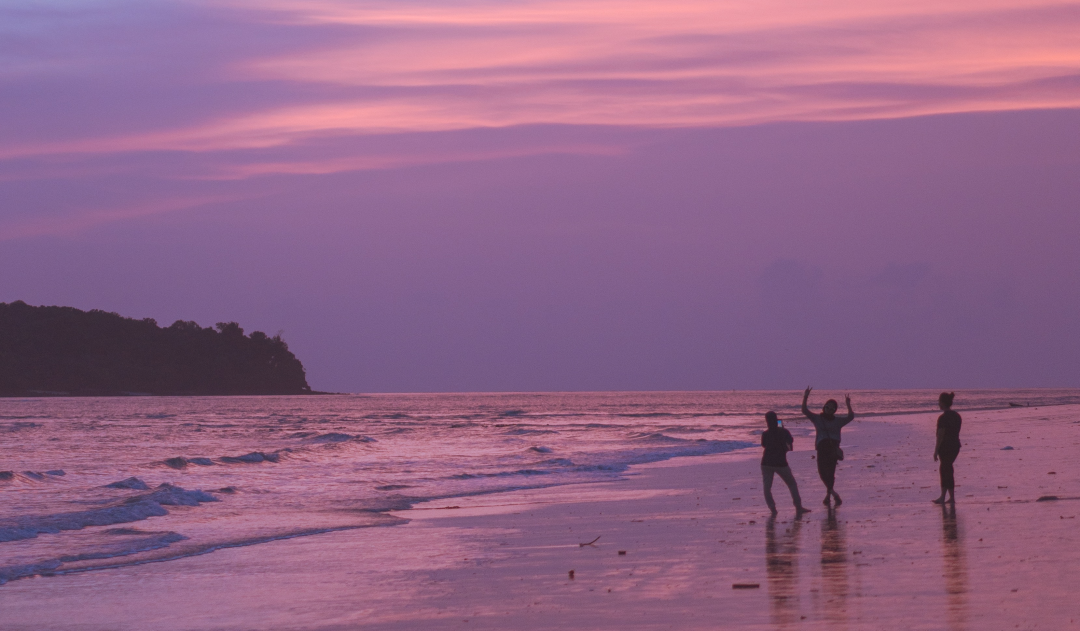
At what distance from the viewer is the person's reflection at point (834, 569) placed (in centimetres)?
811

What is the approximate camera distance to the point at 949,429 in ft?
49.7

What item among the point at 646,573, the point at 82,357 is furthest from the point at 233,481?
the point at 82,357

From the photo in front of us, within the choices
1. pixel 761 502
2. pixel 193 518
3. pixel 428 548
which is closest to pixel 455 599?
pixel 428 548

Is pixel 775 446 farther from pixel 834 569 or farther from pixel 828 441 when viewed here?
pixel 834 569

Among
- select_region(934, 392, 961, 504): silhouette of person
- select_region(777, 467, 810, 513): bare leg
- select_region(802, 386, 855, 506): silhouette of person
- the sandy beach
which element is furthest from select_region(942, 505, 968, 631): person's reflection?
select_region(802, 386, 855, 506): silhouette of person

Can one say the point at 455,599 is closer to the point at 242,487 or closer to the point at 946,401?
the point at 946,401

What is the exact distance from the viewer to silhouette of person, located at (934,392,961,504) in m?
14.6

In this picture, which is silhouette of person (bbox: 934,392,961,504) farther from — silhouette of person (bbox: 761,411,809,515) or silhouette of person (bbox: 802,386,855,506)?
silhouette of person (bbox: 761,411,809,515)

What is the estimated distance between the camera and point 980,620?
744 centimetres

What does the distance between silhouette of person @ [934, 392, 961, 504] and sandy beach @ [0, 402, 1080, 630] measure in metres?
0.44

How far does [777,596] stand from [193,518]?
11.9m

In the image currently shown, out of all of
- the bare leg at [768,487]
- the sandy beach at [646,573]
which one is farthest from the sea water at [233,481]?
Result: the bare leg at [768,487]

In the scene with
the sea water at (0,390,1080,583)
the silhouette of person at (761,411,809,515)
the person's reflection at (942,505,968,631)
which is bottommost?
the sea water at (0,390,1080,583)

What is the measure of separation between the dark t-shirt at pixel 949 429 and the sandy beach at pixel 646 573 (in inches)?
35.4
